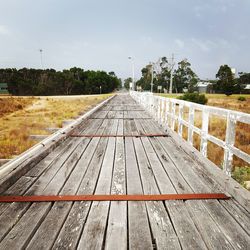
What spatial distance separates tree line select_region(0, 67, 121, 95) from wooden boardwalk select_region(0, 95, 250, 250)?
7761cm

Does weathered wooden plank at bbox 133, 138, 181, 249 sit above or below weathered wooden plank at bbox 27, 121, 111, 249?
below

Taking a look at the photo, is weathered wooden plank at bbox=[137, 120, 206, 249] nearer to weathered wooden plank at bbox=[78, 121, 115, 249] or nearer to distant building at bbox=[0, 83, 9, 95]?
weathered wooden plank at bbox=[78, 121, 115, 249]

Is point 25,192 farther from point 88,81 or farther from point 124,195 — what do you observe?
point 88,81

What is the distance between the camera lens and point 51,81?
84125 mm

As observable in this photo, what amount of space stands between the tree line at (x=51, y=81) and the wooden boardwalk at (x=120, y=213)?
77.6 m

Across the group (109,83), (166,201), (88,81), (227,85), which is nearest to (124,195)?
(166,201)

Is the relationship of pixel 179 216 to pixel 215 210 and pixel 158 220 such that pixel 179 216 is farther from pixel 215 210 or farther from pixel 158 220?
pixel 215 210

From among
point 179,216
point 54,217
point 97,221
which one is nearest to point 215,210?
point 179,216

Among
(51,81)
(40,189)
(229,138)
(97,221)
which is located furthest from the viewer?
(51,81)

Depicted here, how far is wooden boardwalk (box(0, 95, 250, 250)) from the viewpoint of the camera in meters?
2.49

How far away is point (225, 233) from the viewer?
263 centimetres

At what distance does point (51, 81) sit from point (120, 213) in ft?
281

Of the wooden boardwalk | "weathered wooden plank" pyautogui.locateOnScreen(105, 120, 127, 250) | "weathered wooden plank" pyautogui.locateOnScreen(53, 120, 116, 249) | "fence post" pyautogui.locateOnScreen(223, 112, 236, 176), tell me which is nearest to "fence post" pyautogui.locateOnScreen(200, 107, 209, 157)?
the wooden boardwalk

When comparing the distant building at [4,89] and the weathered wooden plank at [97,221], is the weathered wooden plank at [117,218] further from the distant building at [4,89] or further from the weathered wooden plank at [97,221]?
the distant building at [4,89]
